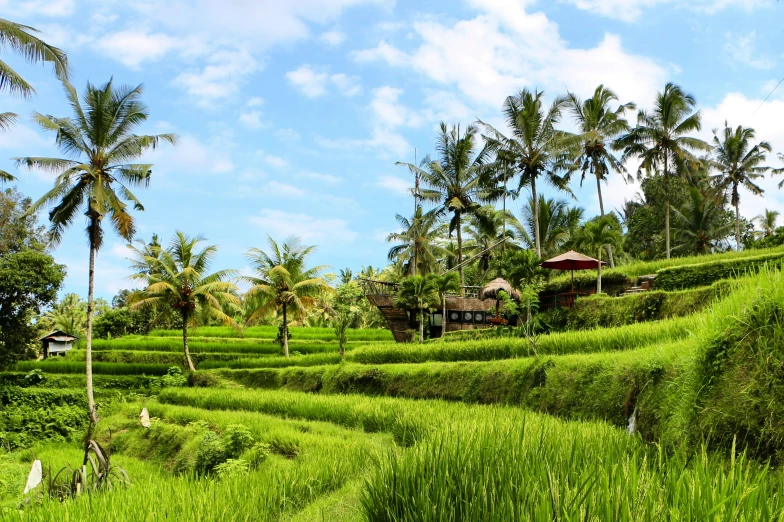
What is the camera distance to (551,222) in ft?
104

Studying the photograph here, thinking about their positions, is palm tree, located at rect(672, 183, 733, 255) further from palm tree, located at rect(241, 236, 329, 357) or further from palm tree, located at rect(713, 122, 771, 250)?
Answer: palm tree, located at rect(241, 236, 329, 357)

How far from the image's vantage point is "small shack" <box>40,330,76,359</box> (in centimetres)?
3588

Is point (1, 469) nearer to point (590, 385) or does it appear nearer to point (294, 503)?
point (294, 503)

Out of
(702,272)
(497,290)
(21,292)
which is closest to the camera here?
(702,272)

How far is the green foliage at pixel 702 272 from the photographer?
15.2m

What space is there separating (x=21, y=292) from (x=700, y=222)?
1335 inches

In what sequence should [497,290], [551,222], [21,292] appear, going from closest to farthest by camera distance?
[497,290]
[21,292]
[551,222]

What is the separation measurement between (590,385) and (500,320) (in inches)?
439

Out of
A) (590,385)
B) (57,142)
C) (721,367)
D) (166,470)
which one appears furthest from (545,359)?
(57,142)

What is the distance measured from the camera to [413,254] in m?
32.1

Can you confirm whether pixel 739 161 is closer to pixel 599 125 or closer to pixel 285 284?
pixel 599 125

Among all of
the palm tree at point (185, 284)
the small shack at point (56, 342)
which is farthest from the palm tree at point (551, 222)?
the small shack at point (56, 342)

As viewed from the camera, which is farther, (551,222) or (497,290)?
(551,222)

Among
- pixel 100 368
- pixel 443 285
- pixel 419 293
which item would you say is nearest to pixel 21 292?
pixel 100 368
